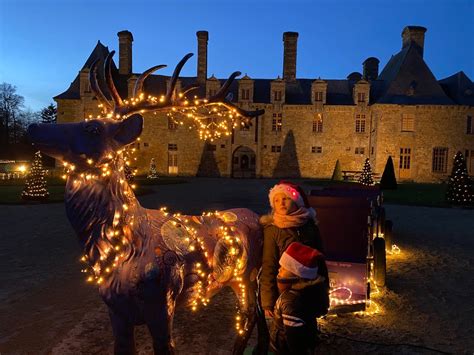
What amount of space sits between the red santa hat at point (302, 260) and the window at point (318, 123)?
3100 cm

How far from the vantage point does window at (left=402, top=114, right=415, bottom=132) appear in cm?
3009

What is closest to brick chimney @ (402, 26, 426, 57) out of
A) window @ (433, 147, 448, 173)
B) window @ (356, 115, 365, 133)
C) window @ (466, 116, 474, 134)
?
window @ (466, 116, 474, 134)

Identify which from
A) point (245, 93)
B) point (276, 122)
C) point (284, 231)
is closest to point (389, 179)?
point (276, 122)

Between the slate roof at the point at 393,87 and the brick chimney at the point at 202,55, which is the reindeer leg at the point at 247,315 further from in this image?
the brick chimney at the point at 202,55

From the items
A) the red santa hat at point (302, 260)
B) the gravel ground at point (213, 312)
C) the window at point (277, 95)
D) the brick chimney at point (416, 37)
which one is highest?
the brick chimney at point (416, 37)

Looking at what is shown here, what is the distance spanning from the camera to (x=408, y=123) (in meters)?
30.2

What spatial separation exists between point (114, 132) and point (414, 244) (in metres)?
8.75

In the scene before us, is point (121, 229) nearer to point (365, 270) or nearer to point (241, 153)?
point (365, 270)

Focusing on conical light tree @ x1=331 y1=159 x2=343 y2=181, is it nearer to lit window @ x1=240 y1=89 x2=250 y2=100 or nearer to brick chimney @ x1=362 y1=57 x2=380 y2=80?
lit window @ x1=240 y1=89 x2=250 y2=100

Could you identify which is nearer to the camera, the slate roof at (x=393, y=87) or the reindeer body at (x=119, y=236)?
the reindeer body at (x=119, y=236)

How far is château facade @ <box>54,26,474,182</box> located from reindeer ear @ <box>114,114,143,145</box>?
30270mm

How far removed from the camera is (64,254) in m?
7.77

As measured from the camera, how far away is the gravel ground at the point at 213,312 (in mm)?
4070

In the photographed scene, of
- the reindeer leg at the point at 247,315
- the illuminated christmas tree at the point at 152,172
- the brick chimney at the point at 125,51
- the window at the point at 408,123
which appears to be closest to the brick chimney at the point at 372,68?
the window at the point at 408,123
